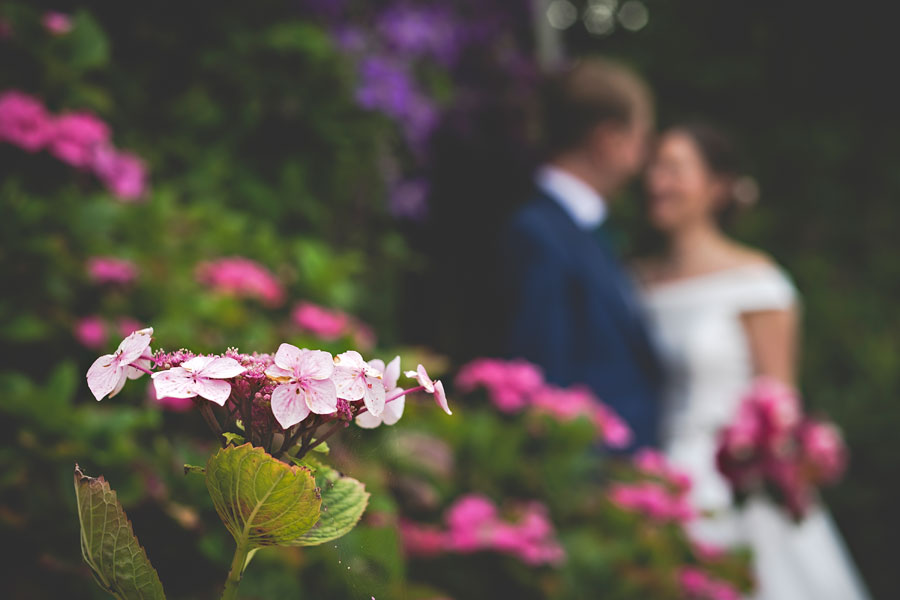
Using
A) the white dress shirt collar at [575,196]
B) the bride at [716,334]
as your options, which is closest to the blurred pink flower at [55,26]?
the white dress shirt collar at [575,196]

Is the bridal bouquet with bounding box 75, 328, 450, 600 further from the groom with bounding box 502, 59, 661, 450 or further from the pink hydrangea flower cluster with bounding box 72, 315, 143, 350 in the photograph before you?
the groom with bounding box 502, 59, 661, 450

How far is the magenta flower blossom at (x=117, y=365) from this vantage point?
0.43 meters

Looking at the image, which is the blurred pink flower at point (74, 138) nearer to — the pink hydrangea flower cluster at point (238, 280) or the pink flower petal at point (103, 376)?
the pink hydrangea flower cluster at point (238, 280)

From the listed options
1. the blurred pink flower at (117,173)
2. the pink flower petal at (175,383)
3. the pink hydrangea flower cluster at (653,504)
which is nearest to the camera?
the pink flower petal at (175,383)

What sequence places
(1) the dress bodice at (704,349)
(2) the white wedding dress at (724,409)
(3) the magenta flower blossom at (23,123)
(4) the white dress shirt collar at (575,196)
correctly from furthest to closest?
(1) the dress bodice at (704,349), (2) the white wedding dress at (724,409), (4) the white dress shirt collar at (575,196), (3) the magenta flower blossom at (23,123)

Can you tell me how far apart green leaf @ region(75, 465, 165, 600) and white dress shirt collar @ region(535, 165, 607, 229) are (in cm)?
255

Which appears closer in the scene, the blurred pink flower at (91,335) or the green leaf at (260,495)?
the green leaf at (260,495)

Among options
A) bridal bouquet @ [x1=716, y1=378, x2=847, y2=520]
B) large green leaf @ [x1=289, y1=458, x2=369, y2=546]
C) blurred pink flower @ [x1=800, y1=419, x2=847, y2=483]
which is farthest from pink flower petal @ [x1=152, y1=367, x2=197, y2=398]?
blurred pink flower @ [x1=800, y1=419, x2=847, y2=483]

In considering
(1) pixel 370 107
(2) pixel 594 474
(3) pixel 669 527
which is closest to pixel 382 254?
(1) pixel 370 107

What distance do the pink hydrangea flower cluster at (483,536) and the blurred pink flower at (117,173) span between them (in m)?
0.90

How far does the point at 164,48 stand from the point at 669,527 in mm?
1907

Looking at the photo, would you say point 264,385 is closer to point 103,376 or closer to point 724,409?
point 103,376

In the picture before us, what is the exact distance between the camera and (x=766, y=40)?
4816 millimetres

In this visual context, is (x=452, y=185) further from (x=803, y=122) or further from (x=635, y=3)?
(x=803, y=122)
